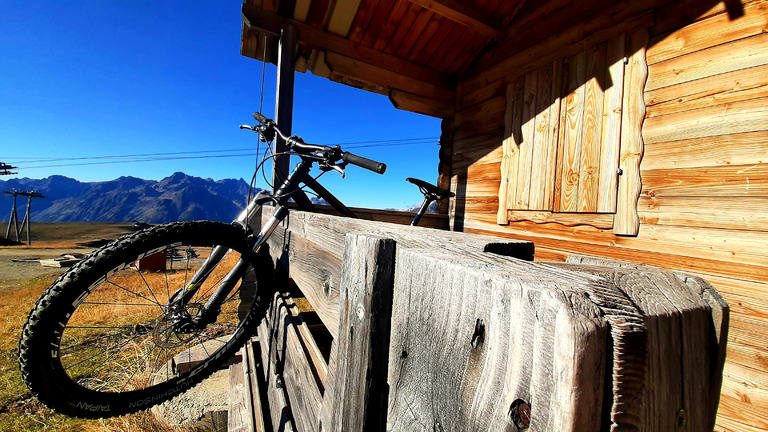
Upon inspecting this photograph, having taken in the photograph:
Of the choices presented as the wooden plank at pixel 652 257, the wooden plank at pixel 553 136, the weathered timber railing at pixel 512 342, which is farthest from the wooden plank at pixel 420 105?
the weathered timber railing at pixel 512 342

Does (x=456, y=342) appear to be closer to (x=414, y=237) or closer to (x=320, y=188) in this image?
(x=414, y=237)

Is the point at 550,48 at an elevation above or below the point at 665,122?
above

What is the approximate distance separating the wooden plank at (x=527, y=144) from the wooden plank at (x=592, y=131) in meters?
0.49

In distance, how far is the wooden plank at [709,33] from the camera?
1.75 m

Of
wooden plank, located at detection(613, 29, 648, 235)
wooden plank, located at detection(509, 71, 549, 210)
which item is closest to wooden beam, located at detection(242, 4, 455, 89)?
wooden plank, located at detection(509, 71, 549, 210)

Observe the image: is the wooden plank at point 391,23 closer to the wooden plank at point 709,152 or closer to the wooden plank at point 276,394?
the wooden plank at point 709,152

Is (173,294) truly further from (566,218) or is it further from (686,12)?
(686,12)

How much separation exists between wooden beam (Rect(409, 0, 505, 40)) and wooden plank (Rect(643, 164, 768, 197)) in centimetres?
219

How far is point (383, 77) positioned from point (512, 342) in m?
3.86

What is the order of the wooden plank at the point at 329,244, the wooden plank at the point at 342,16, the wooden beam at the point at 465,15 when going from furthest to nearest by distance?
the wooden plank at the point at 342,16 → the wooden beam at the point at 465,15 → the wooden plank at the point at 329,244

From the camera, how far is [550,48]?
115 inches

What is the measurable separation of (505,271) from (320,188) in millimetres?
2112

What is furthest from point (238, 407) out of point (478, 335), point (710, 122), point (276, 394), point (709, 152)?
point (710, 122)

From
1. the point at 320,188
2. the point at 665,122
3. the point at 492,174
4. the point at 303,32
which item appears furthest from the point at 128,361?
the point at 665,122
